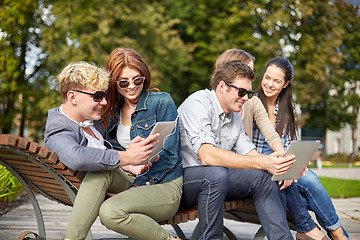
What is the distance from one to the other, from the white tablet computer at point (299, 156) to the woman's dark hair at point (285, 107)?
0.96 m

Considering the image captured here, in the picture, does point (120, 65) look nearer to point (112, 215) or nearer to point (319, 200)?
point (112, 215)

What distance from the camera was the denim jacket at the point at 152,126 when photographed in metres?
3.27

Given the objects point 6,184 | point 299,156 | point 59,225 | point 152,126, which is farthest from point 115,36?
point 299,156

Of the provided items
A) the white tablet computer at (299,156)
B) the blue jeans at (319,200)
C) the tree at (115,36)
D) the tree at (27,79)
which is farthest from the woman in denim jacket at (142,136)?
the tree at (115,36)

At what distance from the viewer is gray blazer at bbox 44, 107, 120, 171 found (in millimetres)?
2799

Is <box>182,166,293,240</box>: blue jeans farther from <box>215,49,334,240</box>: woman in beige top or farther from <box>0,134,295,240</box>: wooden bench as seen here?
<box>215,49,334,240</box>: woman in beige top

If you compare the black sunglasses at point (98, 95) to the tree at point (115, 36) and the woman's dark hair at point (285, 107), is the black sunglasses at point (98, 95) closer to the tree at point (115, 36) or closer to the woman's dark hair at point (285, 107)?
the woman's dark hair at point (285, 107)

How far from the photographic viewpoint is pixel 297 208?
365 cm

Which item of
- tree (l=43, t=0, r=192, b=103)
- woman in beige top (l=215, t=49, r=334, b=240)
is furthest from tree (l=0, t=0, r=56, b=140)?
woman in beige top (l=215, t=49, r=334, b=240)

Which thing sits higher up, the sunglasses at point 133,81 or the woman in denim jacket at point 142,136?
the sunglasses at point 133,81

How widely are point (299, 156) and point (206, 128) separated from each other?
66 centimetres

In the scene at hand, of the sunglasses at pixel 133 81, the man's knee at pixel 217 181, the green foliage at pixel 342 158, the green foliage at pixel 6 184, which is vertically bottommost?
the green foliage at pixel 342 158

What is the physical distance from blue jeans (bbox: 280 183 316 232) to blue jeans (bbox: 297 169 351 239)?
0.18m

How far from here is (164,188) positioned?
124 inches
